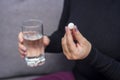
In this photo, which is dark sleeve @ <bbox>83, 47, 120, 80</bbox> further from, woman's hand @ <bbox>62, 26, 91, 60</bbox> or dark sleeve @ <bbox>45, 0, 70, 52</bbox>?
dark sleeve @ <bbox>45, 0, 70, 52</bbox>

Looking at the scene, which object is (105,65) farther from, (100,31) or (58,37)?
(58,37)

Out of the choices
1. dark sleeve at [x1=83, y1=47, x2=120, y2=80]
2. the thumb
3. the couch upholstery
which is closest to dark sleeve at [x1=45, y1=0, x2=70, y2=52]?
the thumb

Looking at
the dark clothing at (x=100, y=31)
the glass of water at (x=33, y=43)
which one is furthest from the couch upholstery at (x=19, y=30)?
the glass of water at (x=33, y=43)

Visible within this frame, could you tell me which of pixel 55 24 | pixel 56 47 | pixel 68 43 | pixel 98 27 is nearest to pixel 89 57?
pixel 68 43

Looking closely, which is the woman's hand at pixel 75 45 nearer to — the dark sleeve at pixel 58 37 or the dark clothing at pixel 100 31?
the dark clothing at pixel 100 31

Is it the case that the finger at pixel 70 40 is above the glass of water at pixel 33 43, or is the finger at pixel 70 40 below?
above

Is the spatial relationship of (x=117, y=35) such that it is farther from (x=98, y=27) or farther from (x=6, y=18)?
(x=6, y=18)
